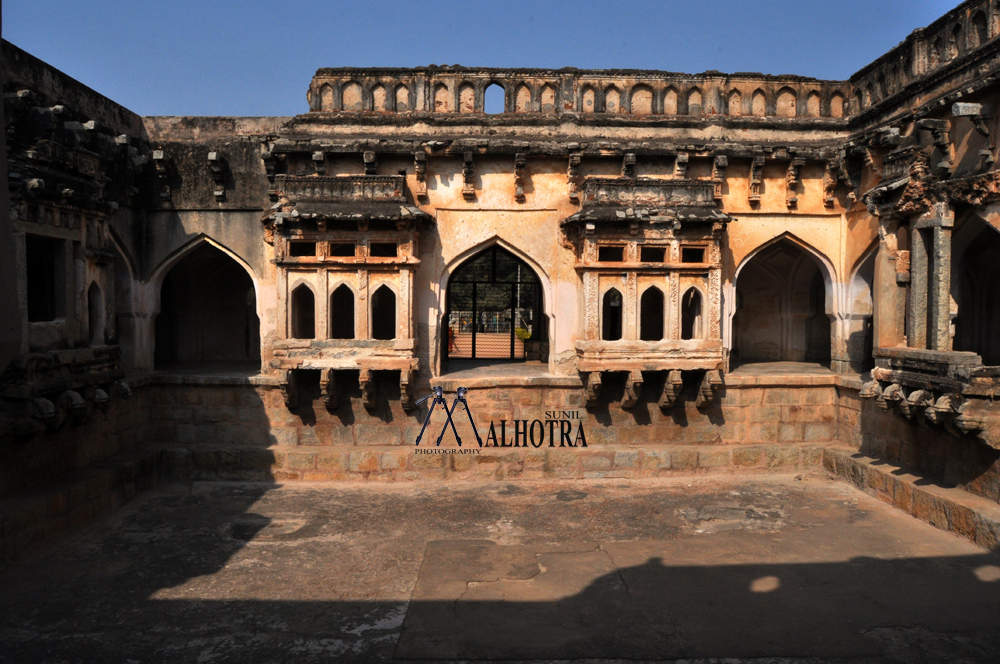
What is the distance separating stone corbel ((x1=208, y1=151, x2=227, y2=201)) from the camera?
9.92m

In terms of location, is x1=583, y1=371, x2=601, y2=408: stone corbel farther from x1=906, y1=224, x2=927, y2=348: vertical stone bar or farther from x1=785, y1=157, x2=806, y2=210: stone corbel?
x1=785, y1=157, x2=806, y2=210: stone corbel

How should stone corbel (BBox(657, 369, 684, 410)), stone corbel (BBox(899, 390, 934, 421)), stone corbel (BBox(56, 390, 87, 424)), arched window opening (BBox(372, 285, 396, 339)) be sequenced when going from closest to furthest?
stone corbel (BBox(56, 390, 87, 424)), stone corbel (BBox(899, 390, 934, 421)), stone corbel (BBox(657, 369, 684, 410)), arched window opening (BBox(372, 285, 396, 339))

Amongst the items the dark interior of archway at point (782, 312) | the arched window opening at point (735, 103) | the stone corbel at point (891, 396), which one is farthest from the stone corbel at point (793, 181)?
the stone corbel at point (891, 396)

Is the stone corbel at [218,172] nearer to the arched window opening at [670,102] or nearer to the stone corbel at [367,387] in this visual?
the stone corbel at [367,387]

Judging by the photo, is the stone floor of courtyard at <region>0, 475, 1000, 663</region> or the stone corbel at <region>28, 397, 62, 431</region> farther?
the stone corbel at <region>28, 397, 62, 431</region>

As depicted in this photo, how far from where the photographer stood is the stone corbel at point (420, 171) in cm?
983

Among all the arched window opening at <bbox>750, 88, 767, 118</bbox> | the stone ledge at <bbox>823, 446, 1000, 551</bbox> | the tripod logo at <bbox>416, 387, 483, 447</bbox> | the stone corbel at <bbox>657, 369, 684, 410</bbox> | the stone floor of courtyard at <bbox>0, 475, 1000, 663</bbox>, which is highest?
the arched window opening at <bbox>750, 88, 767, 118</bbox>

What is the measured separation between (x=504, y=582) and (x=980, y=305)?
850cm

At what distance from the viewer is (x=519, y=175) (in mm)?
10047

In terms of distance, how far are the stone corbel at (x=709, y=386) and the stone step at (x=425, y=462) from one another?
749 millimetres

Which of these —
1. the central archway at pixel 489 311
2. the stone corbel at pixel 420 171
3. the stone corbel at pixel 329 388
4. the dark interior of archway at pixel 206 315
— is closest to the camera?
the stone corbel at pixel 329 388

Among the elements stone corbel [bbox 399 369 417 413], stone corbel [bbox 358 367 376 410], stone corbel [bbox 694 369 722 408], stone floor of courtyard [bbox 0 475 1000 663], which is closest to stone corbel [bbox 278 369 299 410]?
stone corbel [bbox 358 367 376 410]

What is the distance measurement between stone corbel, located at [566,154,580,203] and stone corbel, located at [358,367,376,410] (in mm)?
3843

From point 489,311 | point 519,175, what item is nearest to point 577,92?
point 519,175
